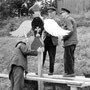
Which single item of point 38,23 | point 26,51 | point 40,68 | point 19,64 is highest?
point 38,23

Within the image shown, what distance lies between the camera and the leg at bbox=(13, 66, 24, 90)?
10031mm

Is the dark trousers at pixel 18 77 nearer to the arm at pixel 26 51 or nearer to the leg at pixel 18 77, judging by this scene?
the leg at pixel 18 77

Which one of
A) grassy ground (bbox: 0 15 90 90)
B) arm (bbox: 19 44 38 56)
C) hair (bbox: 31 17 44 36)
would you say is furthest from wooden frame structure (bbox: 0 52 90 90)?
grassy ground (bbox: 0 15 90 90)

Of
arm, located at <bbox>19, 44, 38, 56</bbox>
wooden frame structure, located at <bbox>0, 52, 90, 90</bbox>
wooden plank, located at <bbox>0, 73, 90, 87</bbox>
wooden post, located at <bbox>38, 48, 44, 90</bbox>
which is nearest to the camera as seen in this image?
wooden plank, located at <bbox>0, 73, 90, 87</bbox>

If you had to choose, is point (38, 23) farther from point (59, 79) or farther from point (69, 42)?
point (59, 79)

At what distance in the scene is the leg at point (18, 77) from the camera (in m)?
10.0

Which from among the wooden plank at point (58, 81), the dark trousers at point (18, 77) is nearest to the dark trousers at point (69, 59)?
the wooden plank at point (58, 81)

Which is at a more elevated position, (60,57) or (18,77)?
(18,77)

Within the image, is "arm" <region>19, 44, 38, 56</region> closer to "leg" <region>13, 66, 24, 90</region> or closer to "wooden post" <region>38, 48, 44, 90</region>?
"wooden post" <region>38, 48, 44, 90</region>

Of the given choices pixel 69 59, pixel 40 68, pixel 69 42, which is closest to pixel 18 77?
pixel 40 68

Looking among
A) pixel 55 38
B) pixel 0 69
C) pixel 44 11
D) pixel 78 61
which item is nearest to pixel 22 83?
pixel 55 38

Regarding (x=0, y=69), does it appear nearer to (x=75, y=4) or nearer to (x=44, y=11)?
(x=75, y=4)

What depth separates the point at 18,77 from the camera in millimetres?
10062

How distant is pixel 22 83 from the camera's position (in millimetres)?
10164
